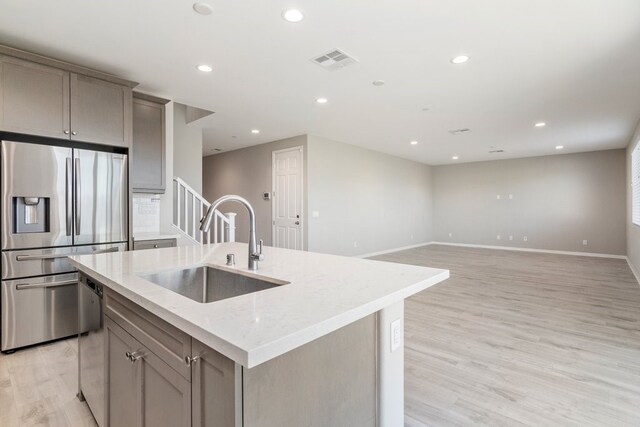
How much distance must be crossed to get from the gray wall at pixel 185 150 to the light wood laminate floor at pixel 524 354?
3713mm

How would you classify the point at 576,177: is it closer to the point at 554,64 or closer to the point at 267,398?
the point at 554,64

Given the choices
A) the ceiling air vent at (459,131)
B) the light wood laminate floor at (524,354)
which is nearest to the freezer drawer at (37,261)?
the light wood laminate floor at (524,354)

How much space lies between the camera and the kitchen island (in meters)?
0.82

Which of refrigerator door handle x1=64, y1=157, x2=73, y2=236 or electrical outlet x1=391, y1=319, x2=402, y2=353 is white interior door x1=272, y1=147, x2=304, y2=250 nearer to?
refrigerator door handle x1=64, y1=157, x2=73, y2=236

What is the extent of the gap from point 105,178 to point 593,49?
4742mm

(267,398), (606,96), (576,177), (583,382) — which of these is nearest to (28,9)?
(267,398)

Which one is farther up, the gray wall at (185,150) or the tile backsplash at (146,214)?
the gray wall at (185,150)

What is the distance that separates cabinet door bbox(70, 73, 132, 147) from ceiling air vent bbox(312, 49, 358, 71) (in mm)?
2027

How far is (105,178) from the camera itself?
3.14 metres

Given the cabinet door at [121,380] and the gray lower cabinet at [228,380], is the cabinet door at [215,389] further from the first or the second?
the cabinet door at [121,380]

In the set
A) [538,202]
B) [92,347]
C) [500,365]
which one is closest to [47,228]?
[92,347]

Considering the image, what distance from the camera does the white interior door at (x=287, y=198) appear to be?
628 centimetres

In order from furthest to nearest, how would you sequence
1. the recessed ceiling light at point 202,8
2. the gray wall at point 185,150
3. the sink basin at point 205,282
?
the gray wall at point 185,150
the recessed ceiling light at point 202,8
the sink basin at point 205,282

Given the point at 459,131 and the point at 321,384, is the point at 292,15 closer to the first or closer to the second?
the point at 321,384
